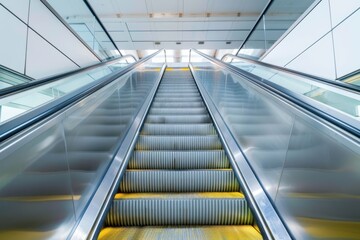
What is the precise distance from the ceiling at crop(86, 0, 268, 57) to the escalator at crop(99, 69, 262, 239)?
6.36m

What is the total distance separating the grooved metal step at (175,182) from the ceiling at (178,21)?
717cm

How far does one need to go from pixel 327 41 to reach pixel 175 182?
314cm

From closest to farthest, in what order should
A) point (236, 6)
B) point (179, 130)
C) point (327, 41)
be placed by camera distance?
point (179, 130) → point (327, 41) → point (236, 6)

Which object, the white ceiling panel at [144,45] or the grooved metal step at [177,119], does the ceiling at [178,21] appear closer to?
the white ceiling panel at [144,45]

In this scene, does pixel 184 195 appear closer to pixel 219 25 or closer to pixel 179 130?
pixel 179 130

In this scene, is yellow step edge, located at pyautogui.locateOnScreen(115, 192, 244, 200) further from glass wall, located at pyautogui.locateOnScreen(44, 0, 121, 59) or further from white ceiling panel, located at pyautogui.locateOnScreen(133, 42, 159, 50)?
white ceiling panel, located at pyautogui.locateOnScreen(133, 42, 159, 50)

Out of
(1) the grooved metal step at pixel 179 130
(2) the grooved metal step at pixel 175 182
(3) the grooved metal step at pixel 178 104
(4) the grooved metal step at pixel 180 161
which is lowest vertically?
(2) the grooved metal step at pixel 175 182

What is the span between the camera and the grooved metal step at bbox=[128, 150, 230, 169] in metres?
2.65

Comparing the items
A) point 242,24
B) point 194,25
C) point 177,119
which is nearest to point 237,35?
point 242,24

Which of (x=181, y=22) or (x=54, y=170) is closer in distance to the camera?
(x=54, y=170)

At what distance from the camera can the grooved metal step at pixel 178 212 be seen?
190cm

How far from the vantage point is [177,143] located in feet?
10.00

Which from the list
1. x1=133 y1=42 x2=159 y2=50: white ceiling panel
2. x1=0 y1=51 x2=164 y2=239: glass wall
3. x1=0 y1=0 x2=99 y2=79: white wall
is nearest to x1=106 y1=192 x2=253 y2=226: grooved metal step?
x1=0 y1=51 x2=164 y2=239: glass wall

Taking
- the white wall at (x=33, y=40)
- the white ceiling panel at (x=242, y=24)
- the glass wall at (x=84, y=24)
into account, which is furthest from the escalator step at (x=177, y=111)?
the white ceiling panel at (x=242, y=24)
